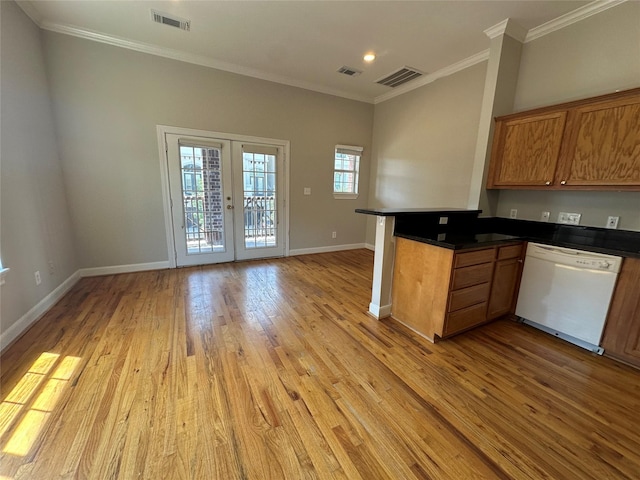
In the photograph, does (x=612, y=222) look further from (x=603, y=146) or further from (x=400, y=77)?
(x=400, y=77)

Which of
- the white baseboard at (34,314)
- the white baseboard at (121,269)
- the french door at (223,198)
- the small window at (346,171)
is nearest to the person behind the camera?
the white baseboard at (34,314)

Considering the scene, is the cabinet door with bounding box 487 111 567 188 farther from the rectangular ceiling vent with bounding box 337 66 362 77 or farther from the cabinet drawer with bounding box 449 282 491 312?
the rectangular ceiling vent with bounding box 337 66 362 77

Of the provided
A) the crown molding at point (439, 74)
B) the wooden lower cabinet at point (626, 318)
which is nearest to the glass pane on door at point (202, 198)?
the crown molding at point (439, 74)

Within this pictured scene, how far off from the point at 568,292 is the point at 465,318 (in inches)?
35.1

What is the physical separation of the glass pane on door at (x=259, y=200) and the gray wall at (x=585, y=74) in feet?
11.5

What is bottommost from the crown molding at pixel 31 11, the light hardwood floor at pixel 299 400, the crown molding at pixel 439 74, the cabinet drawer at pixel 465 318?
the light hardwood floor at pixel 299 400

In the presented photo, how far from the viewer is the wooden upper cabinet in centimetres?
209

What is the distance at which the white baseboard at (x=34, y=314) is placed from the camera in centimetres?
203

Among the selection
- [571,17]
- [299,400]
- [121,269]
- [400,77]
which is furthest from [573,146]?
[121,269]

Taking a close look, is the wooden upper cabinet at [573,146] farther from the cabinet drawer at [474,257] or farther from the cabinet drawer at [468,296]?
the cabinet drawer at [468,296]

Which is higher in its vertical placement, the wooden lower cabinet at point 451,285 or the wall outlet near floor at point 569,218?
the wall outlet near floor at point 569,218

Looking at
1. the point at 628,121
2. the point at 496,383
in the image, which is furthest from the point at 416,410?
the point at 628,121

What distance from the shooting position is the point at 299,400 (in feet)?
5.24

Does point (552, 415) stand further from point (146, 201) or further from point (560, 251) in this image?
point (146, 201)
